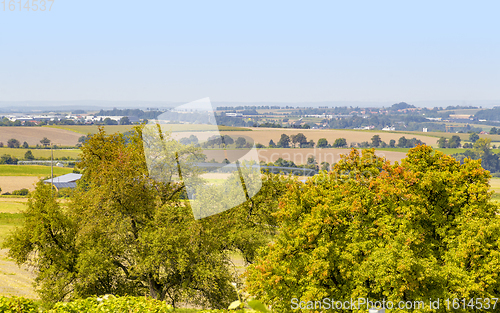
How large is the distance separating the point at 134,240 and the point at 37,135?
6724 inches

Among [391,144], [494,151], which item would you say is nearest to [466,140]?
[494,151]

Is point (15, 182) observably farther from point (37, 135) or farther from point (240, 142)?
point (240, 142)

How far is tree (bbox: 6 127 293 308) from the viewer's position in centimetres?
2372

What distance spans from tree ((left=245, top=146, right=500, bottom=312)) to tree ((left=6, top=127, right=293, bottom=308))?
3.33m

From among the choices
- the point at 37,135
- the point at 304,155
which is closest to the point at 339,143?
the point at 304,155

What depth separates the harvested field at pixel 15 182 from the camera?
3949 inches

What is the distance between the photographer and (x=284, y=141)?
125 meters

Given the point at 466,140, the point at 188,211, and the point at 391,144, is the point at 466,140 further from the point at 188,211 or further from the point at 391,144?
the point at 188,211

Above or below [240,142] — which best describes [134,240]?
A: below

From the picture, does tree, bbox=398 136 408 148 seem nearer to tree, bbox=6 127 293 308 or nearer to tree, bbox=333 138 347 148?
tree, bbox=333 138 347 148

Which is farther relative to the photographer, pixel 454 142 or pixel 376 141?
pixel 454 142

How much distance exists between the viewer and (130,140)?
107 ft

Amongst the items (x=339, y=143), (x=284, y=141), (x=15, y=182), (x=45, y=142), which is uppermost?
(x=284, y=141)

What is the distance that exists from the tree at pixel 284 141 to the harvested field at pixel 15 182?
64654 mm
